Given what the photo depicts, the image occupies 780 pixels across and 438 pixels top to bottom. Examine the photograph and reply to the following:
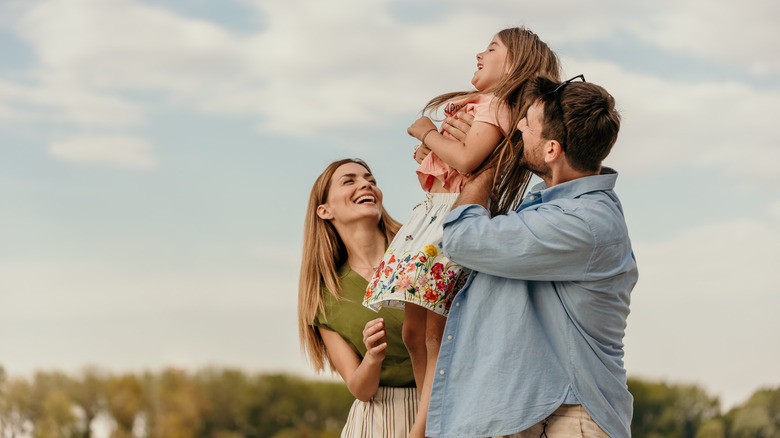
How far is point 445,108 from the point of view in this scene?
9.95ft

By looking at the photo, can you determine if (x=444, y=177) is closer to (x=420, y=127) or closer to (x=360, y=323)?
(x=420, y=127)

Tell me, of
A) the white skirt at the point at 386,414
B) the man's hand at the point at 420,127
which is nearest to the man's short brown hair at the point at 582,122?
the man's hand at the point at 420,127

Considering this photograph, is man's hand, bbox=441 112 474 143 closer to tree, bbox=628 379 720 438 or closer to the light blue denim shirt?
the light blue denim shirt

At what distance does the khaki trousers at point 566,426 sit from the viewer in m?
2.45

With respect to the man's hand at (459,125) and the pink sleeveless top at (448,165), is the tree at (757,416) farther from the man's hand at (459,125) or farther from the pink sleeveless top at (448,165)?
the man's hand at (459,125)

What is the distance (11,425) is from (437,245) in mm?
11342

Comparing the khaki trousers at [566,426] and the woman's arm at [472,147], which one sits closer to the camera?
the khaki trousers at [566,426]

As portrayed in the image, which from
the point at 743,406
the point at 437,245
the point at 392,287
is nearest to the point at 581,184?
the point at 437,245

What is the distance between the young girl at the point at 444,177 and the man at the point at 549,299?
0.17m

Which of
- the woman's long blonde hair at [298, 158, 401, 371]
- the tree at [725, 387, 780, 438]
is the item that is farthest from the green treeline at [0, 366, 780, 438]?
the woman's long blonde hair at [298, 158, 401, 371]

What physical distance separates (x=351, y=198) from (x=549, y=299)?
5.05 feet

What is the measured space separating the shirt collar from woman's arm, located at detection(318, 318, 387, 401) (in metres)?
0.89

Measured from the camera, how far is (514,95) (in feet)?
9.30

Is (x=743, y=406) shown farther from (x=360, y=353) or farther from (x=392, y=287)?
(x=392, y=287)
